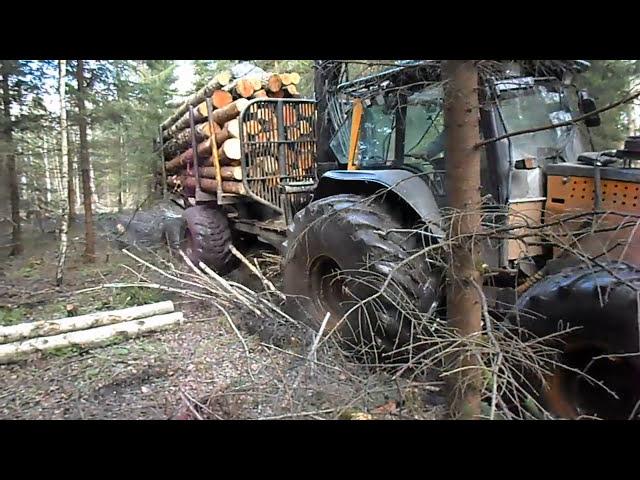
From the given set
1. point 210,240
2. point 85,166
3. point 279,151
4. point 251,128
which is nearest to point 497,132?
point 279,151

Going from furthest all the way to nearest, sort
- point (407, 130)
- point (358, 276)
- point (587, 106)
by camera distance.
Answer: point (407, 130) → point (587, 106) → point (358, 276)

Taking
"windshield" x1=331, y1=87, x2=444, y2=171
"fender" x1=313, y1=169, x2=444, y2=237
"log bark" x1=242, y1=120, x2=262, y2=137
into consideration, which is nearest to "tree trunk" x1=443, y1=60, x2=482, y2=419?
"fender" x1=313, y1=169, x2=444, y2=237

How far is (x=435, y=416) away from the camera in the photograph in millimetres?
2596

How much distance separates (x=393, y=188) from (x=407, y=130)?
86 cm

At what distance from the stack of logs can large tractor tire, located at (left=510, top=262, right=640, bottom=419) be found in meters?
4.00

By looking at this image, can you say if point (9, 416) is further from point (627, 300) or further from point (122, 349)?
point (627, 300)

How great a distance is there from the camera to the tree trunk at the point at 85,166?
840cm

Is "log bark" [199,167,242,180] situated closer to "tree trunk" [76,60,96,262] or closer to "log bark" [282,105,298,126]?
"log bark" [282,105,298,126]

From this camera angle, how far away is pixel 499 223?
308cm

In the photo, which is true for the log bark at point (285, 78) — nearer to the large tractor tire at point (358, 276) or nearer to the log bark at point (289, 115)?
the log bark at point (289, 115)

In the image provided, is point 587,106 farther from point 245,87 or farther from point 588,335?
point 245,87

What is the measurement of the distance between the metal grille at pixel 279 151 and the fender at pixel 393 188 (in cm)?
148
